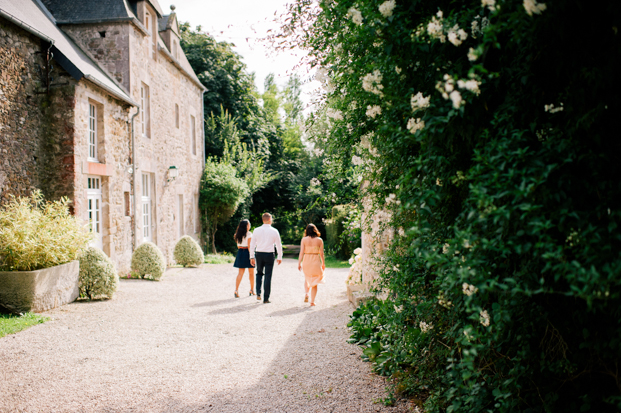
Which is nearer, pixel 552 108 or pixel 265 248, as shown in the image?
pixel 552 108

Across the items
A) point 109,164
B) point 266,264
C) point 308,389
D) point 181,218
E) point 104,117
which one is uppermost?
point 104,117

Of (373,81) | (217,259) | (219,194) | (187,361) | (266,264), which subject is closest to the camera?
(373,81)

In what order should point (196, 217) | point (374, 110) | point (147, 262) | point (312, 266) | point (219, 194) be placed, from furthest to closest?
point (219, 194), point (196, 217), point (147, 262), point (312, 266), point (374, 110)

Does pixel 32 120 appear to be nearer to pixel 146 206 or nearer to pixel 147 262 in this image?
pixel 147 262

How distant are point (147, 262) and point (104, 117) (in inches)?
138

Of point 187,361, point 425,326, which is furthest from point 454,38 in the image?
point 187,361

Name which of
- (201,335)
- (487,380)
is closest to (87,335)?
(201,335)

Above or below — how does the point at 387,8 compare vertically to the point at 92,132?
below

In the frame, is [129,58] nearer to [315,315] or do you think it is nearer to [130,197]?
[130,197]

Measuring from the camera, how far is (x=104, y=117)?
32.5 feet

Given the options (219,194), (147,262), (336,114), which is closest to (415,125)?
(336,114)

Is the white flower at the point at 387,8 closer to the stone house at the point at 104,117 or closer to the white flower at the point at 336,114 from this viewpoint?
the white flower at the point at 336,114

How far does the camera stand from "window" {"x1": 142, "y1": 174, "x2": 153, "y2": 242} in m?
12.8

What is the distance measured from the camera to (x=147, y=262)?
408 inches
